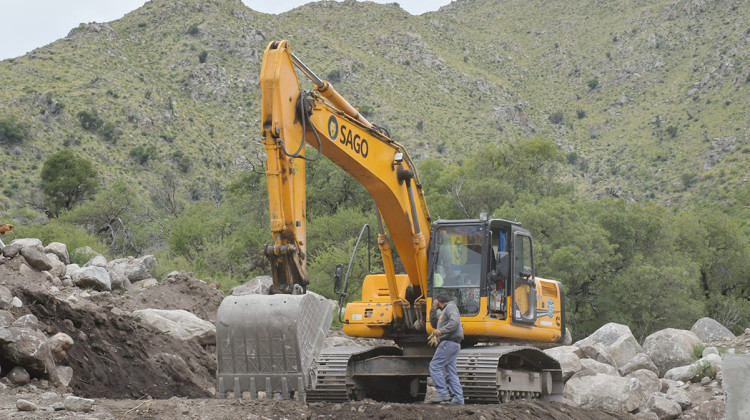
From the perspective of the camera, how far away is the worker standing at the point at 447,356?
10.1m

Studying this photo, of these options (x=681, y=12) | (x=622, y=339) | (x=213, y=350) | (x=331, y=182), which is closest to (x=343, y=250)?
(x=331, y=182)

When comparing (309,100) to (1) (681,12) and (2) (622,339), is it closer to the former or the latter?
(2) (622,339)

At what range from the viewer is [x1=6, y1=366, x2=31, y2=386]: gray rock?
1034 centimetres

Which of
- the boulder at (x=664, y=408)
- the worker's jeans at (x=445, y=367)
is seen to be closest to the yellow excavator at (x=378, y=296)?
the worker's jeans at (x=445, y=367)

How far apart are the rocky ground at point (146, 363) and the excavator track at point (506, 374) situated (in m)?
0.37

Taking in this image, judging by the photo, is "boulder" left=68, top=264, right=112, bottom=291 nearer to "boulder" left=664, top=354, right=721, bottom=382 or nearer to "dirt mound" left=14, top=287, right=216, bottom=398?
"dirt mound" left=14, top=287, right=216, bottom=398

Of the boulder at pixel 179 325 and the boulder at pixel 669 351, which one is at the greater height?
the boulder at pixel 179 325

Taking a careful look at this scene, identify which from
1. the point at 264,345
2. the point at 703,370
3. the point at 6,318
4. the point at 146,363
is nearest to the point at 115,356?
the point at 146,363

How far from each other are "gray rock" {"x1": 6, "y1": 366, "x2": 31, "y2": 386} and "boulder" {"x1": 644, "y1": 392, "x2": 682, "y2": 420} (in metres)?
9.89

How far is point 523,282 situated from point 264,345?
4355mm

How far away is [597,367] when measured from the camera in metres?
16.6

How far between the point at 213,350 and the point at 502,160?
23.9m

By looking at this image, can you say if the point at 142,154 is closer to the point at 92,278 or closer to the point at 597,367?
the point at 92,278

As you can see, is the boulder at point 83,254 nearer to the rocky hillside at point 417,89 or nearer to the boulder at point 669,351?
the boulder at point 669,351
